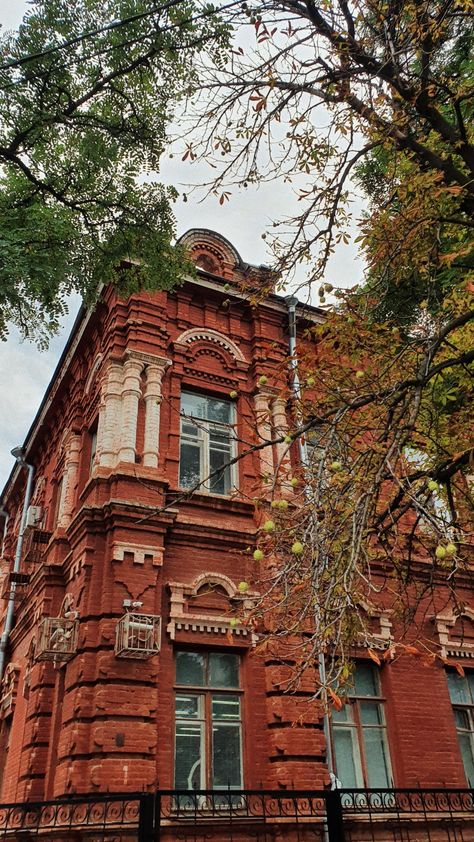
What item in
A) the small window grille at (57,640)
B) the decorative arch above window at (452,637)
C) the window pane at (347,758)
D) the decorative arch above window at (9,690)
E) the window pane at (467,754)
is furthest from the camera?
the decorative arch above window at (9,690)

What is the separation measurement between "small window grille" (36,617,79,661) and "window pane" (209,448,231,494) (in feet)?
8.78

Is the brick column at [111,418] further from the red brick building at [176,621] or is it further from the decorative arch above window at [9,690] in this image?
the decorative arch above window at [9,690]

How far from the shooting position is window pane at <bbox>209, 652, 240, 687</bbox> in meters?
8.09

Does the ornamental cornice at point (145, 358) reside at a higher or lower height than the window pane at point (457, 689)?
higher

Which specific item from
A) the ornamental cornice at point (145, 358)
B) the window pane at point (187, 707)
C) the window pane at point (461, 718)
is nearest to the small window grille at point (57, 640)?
the window pane at point (187, 707)

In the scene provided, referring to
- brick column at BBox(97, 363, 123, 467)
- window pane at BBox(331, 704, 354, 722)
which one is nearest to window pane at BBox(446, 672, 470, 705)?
window pane at BBox(331, 704, 354, 722)

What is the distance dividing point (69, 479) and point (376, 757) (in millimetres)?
6074

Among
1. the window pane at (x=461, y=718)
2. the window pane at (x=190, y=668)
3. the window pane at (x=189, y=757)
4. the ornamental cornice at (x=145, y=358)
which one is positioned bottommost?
the window pane at (x=189, y=757)

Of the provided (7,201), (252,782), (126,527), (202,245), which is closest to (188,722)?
(252,782)

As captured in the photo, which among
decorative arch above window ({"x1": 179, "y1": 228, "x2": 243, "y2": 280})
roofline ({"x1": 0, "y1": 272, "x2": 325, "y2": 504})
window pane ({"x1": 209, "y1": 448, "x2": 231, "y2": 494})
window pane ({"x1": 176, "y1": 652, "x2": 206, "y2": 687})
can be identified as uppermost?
decorative arch above window ({"x1": 179, "y1": 228, "x2": 243, "y2": 280})

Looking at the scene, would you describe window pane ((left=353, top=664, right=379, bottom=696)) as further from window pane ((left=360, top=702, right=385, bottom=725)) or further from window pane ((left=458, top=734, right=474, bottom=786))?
window pane ((left=458, top=734, right=474, bottom=786))

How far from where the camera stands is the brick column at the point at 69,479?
1028 centimetres

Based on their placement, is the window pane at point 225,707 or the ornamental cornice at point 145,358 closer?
the window pane at point 225,707

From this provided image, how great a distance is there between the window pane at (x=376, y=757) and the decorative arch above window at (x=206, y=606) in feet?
6.94
